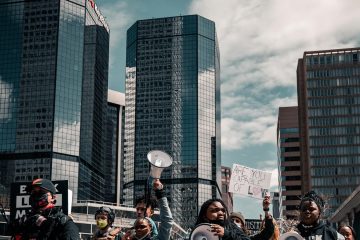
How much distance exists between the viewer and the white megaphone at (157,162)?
22.8 ft

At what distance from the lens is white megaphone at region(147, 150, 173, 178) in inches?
274

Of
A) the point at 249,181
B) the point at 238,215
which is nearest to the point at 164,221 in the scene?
the point at 238,215

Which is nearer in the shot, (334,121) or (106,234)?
(106,234)

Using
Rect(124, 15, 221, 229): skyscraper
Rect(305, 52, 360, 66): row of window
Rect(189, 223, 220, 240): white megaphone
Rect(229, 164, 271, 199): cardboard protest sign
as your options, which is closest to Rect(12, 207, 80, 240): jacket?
Rect(189, 223, 220, 240): white megaphone

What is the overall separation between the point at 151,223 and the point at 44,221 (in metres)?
2.04

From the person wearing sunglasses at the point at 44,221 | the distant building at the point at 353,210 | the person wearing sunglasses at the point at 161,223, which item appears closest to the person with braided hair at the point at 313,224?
the person wearing sunglasses at the point at 161,223

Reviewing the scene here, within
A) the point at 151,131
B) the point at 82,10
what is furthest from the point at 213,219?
the point at 151,131

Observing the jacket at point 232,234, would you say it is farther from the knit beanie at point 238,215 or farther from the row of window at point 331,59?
the row of window at point 331,59

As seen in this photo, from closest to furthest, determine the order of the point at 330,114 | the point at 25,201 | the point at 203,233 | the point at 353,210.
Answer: the point at 203,233 → the point at 25,201 → the point at 353,210 → the point at 330,114

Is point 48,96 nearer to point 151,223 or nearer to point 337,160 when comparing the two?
point 337,160

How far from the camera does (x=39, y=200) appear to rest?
5.38m

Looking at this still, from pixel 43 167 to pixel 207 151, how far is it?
175ft

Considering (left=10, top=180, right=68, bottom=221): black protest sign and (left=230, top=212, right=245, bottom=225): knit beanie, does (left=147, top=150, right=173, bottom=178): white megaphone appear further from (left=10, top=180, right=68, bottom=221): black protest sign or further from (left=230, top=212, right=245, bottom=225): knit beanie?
(left=10, top=180, right=68, bottom=221): black protest sign

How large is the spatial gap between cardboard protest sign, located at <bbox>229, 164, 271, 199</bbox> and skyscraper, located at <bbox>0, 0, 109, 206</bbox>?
135753 mm
